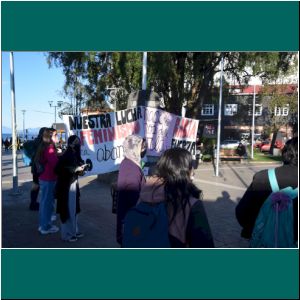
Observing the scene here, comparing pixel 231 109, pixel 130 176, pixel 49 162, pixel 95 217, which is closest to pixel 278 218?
pixel 130 176

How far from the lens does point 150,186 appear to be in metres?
2.20

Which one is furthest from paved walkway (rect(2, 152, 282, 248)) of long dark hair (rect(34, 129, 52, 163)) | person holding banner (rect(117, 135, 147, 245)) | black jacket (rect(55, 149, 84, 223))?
person holding banner (rect(117, 135, 147, 245))

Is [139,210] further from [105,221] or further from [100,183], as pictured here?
[100,183]

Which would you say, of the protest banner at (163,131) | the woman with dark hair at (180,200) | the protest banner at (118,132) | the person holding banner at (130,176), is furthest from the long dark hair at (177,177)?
the protest banner at (163,131)

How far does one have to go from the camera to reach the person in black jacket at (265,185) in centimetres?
260

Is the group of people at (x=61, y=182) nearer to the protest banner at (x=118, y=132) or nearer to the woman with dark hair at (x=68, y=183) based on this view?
the woman with dark hair at (x=68, y=183)

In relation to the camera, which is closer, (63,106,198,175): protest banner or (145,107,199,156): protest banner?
(63,106,198,175): protest banner

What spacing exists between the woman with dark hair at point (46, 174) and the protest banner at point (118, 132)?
25.2 inches

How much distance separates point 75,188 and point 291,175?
320 cm

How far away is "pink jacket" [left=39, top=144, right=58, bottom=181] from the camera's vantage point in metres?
5.37

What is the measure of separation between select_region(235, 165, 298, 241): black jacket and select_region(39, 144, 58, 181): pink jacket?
3.36m

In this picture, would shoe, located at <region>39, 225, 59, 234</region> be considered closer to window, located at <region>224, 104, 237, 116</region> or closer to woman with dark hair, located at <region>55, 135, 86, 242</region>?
woman with dark hair, located at <region>55, 135, 86, 242</region>

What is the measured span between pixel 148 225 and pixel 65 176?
3.01 m

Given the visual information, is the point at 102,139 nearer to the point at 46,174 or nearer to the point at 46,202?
the point at 46,174
